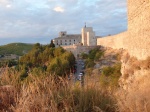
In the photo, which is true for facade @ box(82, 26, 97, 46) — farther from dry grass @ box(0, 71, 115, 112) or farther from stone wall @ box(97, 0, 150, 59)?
dry grass @ box(0, 71, 115, 112)

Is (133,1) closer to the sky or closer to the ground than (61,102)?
closer to the sky

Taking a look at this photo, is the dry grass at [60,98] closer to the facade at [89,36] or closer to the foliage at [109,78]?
the foliage at [109,78]

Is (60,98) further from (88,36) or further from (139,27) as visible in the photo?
(88,36)

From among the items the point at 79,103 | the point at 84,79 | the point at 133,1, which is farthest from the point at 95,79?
the point at 133,1

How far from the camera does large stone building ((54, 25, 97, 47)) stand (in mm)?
62969

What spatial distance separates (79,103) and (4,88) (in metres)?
1.74

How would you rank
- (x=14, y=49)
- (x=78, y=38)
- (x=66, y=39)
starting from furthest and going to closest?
(x=14, y=49)
(x=78, y=38)
(x=66, y=39)

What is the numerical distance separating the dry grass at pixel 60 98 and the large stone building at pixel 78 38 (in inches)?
2249

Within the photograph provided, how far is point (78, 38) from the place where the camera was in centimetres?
7912

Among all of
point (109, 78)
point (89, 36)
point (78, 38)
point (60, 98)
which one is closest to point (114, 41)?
point (89, 36)

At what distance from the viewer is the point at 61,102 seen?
189 inches

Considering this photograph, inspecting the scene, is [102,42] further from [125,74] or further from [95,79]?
[95,79]

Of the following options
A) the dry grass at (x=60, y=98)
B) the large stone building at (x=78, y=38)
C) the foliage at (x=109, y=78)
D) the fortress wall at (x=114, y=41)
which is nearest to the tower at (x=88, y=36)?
the large stone building at (x=78, y=38)

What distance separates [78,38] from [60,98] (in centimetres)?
7453
